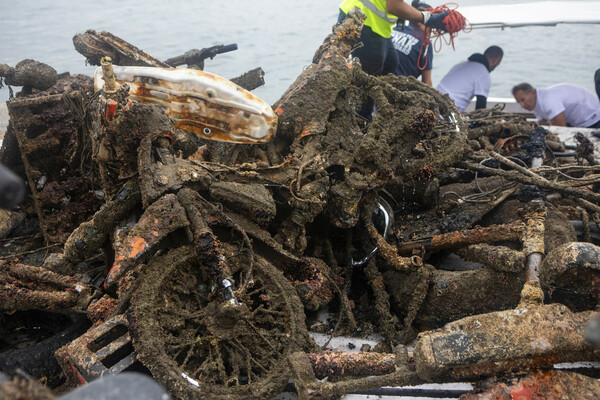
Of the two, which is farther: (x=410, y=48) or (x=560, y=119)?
(x=560, y=119)

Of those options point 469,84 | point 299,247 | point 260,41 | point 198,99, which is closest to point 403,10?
point 469,84

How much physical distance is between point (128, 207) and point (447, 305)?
2.00 metres

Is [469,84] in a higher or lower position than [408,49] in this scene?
lower

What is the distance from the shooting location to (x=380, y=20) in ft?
15.8

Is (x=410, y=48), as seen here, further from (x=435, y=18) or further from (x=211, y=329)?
(x=211, y=329)

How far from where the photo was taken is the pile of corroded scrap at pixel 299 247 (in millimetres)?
2219

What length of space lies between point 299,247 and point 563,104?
524cm

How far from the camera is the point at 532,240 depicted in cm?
278

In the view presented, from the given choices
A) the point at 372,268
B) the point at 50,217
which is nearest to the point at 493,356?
the point at 372,268

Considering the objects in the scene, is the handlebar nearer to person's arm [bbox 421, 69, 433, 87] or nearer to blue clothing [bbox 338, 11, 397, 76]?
blue clothing [bbox 338, 11, 397, 76]

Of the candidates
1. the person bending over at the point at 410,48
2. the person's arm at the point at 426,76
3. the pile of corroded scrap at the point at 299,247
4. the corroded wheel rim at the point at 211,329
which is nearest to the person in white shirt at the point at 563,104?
the person's arm at the point at 426,76

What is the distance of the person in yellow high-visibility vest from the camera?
4.73 metres

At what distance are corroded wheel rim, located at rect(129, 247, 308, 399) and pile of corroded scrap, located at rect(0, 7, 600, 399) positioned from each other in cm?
1

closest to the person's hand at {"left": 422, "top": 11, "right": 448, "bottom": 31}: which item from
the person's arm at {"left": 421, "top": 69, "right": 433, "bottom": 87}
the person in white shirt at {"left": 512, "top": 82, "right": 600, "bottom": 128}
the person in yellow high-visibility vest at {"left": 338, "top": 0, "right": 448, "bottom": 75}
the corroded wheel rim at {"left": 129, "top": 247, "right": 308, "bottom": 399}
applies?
the person in yellow high-visibility vest at {"left": 338, "top": 0, "right": 448, "bottom": 75}
